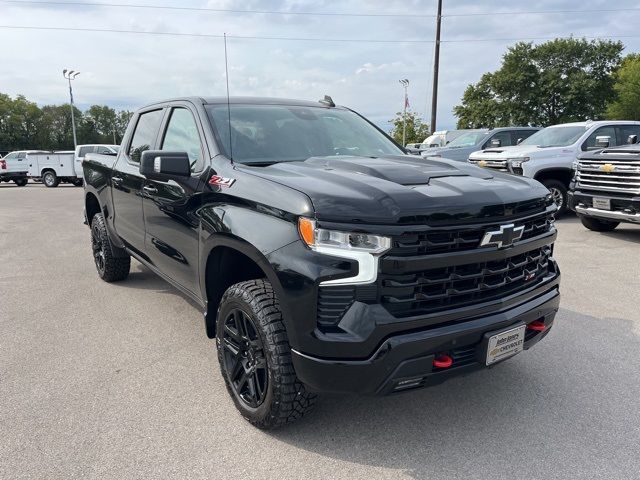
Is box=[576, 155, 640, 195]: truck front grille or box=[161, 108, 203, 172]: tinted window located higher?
box=[161, 108, 203, 172]: tinted window

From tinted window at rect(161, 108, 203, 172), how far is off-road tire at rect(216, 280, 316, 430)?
1029mm

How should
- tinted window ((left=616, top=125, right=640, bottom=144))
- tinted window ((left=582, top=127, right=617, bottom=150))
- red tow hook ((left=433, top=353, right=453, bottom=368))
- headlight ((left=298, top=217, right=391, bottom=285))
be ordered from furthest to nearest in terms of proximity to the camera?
tinted window ((left=616, top=125, right=640, bottom=144)) < tinted window ((left=582, top=127, right=617, bottom=150)) < red tow hook ((left=433, top=353, right=453, bottom=368)) < headlight ((left=298, top=217, right=391, bottom=285))

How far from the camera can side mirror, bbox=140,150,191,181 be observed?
2928mm

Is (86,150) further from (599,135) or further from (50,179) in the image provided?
(599,135)

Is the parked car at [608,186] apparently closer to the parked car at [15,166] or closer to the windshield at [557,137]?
the windshield at [557,137]

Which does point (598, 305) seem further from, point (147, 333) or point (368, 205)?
point (147, 333)

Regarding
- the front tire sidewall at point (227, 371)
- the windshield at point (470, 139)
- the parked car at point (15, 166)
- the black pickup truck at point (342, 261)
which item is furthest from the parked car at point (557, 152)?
the parked car at point (15, 166)

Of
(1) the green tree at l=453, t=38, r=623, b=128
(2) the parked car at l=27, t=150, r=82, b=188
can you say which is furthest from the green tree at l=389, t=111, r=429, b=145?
(2) the parked car at l=27, t=150, r=82, b=188

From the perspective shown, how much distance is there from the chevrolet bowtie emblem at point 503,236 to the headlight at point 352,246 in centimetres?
55

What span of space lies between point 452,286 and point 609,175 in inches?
247

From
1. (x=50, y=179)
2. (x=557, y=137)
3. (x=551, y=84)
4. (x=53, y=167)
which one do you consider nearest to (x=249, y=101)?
(x=557, y=137)

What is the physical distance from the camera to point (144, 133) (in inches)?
174

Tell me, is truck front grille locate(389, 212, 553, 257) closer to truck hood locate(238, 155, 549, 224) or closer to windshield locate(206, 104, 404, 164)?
truck hood locate(238, 155, 549, 224)

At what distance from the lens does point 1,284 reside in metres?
5.69
